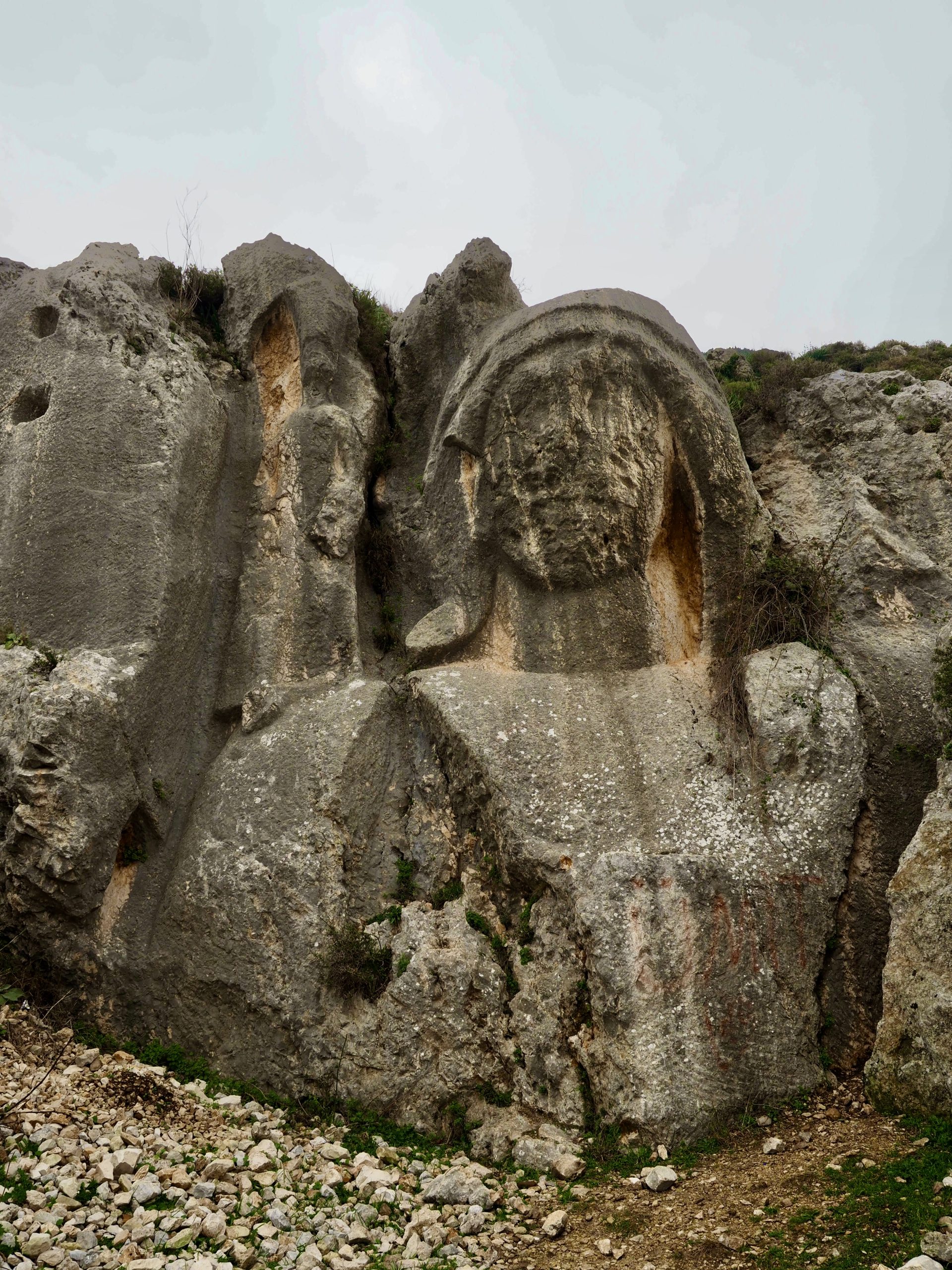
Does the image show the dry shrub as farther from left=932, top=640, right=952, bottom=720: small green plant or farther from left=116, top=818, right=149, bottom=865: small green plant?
left=116, top=818, right=149, bottom=865: small green plant

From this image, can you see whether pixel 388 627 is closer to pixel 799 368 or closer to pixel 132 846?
pixel 132 846

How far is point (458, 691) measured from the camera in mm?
7941

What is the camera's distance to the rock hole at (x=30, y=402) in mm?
8789

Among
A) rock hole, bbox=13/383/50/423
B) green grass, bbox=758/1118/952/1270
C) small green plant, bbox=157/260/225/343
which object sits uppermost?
small green plant, bbox=157/260/225/343

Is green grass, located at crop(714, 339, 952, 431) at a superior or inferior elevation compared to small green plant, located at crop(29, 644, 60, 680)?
superior

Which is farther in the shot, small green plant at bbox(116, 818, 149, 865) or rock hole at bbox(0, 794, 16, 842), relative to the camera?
small green plant at bbox(116, 818, 149, 865)

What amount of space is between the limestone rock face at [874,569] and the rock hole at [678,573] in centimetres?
99

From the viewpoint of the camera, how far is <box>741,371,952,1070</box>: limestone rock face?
267 inches

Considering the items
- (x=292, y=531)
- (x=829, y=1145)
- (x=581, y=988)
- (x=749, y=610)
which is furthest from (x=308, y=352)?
(x=829, y=1145)

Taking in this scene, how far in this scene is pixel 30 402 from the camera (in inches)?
349

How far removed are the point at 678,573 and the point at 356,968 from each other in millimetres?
4498

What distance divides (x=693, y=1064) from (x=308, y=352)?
7238mm

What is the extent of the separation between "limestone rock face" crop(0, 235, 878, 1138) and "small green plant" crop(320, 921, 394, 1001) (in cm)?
3

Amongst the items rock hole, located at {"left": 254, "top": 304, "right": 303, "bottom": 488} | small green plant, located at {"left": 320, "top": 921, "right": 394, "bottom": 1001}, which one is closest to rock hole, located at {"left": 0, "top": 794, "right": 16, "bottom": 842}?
small green plant, located at {"left": 320, "top": 921, "right": 394, "bottom": 1001}
